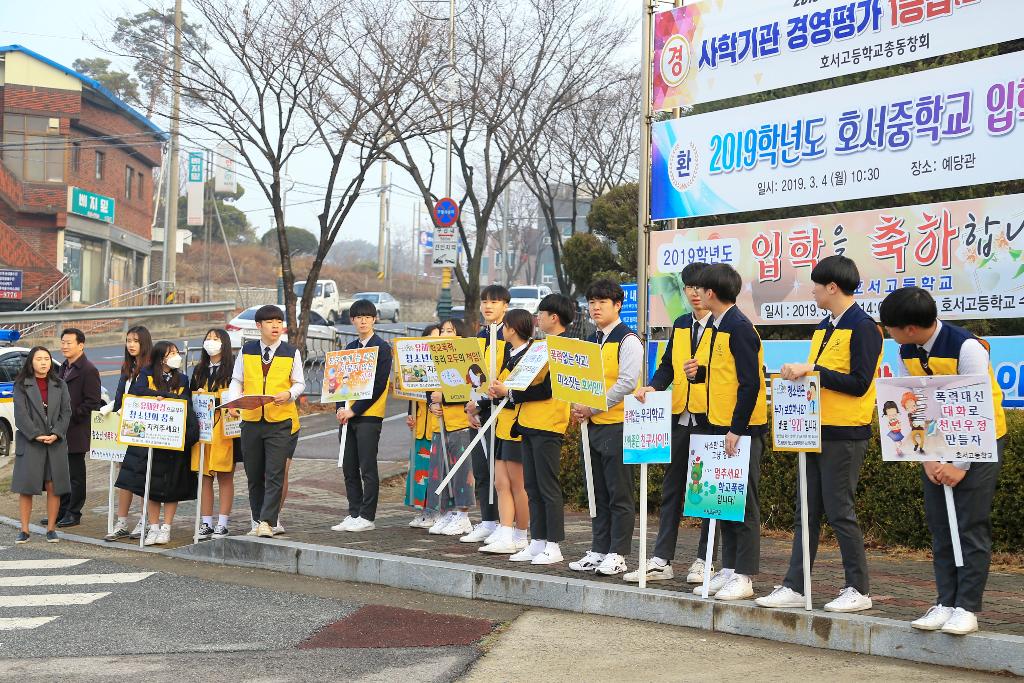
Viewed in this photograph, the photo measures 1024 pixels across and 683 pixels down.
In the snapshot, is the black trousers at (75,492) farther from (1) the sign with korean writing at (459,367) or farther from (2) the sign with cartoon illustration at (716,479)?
(2) the sign with cartoon illustration at (716,479)

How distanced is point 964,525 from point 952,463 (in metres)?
0.32

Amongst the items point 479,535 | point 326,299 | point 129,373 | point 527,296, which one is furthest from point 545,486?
point 326,299

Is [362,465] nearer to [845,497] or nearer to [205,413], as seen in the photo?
[205,413]

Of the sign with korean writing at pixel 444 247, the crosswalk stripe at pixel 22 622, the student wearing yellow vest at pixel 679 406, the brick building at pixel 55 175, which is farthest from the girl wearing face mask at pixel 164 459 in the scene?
the brick building at pixel 55 175

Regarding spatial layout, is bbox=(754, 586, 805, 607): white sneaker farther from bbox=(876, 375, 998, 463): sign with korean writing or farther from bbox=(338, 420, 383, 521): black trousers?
bbox=(338, 420, 383, 521): black trousers

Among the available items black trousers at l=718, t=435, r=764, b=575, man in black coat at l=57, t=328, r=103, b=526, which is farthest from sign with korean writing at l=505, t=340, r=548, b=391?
man in black coat at l=57, t=328, r=103, b=526

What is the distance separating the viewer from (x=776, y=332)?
11.3m

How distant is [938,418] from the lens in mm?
5957

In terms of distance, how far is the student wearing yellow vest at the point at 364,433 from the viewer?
9.83m

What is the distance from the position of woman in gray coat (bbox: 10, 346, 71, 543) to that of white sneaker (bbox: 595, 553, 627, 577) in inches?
217

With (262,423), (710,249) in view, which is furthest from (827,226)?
(262,423)

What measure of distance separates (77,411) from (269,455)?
2.90 meters

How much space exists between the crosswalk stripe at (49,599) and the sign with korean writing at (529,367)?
126 inches

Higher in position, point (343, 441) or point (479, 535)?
point (343, 441)
